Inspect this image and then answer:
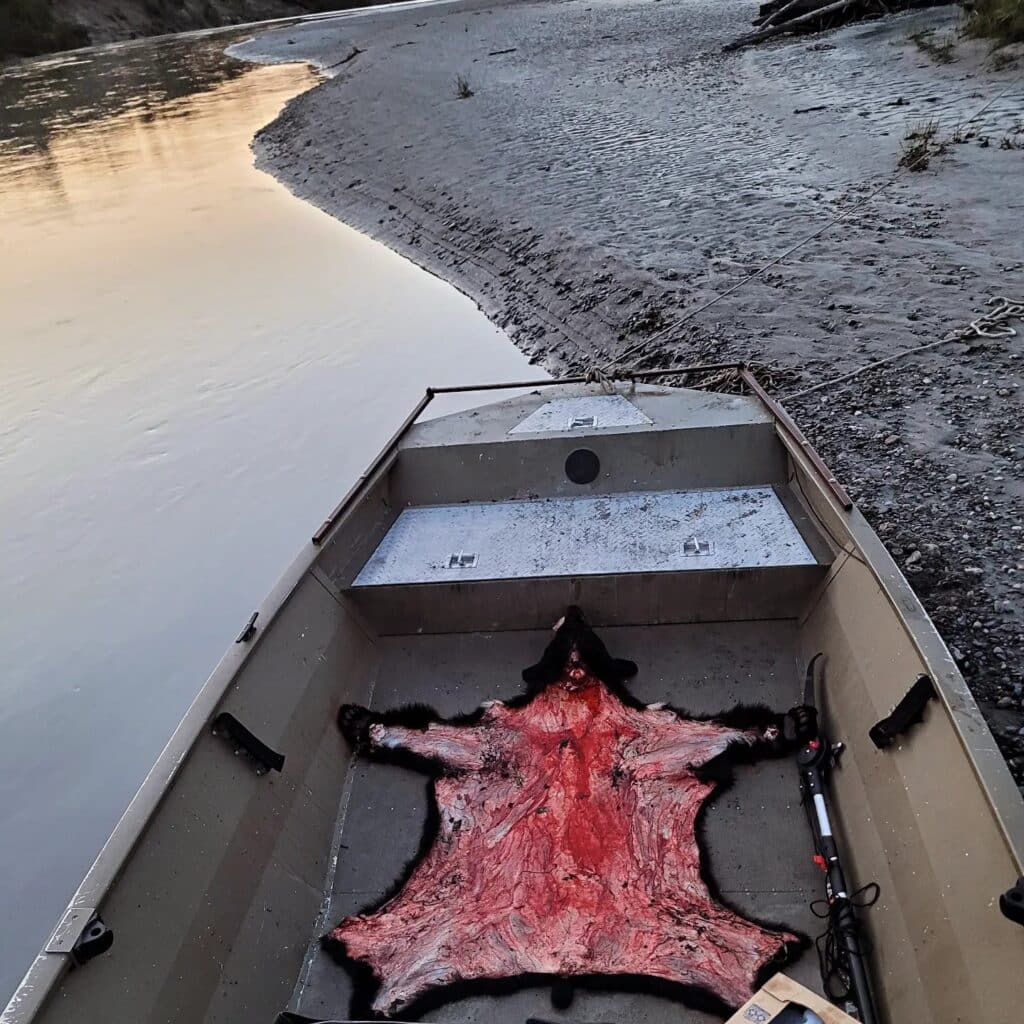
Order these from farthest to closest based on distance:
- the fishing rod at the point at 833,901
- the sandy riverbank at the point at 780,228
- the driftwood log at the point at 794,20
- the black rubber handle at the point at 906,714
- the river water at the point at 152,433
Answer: the driftwood log at the point at 794,20 → the sandy riverbank at the point at 780,228 → the river water at the point at 152,433 → the black rubber handle at the point at 906,714 → the fishing rod at the point at 833,901

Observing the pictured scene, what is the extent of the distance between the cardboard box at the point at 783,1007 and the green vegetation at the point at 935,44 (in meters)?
15.0

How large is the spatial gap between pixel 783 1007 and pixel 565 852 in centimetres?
105

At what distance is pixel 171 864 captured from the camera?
264cm

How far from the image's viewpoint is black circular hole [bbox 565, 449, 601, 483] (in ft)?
15.6

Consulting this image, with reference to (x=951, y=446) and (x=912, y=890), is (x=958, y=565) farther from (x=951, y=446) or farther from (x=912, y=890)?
(x=912, y=890)

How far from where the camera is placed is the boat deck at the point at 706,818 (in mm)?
2852

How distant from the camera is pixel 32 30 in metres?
46.9

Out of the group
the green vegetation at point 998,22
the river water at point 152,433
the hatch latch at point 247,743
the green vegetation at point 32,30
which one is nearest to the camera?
the hatch latch at point 247,743

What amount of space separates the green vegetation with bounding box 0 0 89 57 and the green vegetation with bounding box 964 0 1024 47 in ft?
169

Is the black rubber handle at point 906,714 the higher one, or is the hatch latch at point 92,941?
the hatch latch at point 92,941

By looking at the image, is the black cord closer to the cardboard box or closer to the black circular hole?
the cardboard box

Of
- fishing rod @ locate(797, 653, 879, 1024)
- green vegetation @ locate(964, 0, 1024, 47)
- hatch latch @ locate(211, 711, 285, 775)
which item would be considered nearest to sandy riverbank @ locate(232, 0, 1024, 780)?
green vegetation @ locate(964, 0, 1024, 47)

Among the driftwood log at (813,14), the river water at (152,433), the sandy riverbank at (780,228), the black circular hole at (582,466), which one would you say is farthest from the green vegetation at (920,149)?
the driftwood log at (813,14)

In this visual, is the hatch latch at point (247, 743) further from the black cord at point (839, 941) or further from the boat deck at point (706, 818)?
the black cord at point (839, 941)
